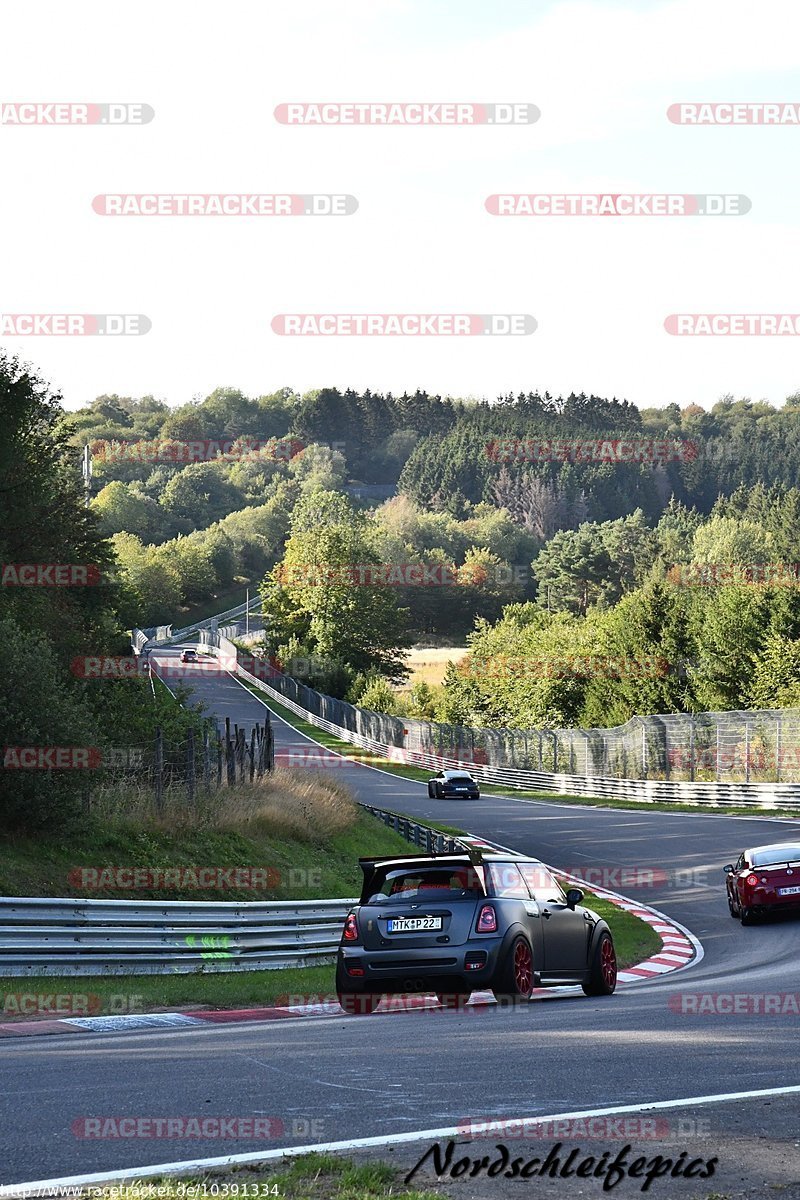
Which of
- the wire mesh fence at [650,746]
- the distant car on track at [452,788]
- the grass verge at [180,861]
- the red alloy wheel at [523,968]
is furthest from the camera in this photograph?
the distant car on track at [452,788]

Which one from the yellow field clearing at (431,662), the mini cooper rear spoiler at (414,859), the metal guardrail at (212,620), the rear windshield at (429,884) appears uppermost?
the metal guardrail at (212,620)

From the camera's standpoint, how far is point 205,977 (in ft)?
52.5

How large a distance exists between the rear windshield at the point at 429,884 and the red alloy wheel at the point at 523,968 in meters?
Result: 0.58

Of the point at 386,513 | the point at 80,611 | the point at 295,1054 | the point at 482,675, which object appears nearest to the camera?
the point at 295,1054

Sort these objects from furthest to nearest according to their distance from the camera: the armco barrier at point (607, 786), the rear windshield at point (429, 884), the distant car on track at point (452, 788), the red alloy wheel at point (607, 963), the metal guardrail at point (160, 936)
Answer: the distant car on track at point (452, 788) → the armco barrier at point (607, 786) → the metal guardrail at point (160, 936) → the red alloy wheel at point (607, 963) → the rear windshield at point (429, 884)

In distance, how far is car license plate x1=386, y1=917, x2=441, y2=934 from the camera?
12.2 meters

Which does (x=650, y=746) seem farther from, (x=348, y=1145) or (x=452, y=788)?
(x=348, y=1145)

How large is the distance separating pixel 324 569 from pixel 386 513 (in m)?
63.1

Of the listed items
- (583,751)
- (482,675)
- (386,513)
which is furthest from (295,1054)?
(386,513)

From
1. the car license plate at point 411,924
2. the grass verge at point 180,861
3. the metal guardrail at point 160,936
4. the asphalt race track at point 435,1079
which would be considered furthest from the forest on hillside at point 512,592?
the asphalt race track at point 435,1079

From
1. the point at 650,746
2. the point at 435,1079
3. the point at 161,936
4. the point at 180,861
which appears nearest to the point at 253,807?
the point at 180,861

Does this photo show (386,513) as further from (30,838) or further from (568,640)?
(30,838)

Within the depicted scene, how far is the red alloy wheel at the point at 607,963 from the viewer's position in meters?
13.9

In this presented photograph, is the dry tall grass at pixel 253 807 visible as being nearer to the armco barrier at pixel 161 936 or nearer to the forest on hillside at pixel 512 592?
the armco barrier at pixel 161 936
